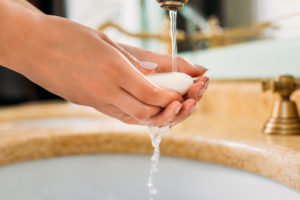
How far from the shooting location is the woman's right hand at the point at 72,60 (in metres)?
0.32

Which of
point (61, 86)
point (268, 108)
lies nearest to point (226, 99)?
point (268, 108)

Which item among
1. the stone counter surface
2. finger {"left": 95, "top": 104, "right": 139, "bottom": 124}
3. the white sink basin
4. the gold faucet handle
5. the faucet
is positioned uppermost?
the faucet

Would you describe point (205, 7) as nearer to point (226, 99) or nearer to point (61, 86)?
point (226, 99)

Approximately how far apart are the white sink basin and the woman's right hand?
0.22 meters

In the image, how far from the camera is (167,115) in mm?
355

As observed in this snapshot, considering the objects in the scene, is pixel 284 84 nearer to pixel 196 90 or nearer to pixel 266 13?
pixel 196 90

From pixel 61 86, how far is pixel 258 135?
1.09 ft

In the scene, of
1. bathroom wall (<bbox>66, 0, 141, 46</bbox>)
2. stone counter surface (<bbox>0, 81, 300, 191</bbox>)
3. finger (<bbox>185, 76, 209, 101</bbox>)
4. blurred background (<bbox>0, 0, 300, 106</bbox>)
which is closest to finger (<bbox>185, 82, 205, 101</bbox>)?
finger (<bbox>185, 76, 209, 101</bbox>)

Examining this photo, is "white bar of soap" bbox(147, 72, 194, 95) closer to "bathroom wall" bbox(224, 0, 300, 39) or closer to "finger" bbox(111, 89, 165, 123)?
"finger" bbox(111, 89, 165, 123)

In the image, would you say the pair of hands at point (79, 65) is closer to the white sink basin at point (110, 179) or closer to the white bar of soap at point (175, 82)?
the white bar of soap at point (175, 82)

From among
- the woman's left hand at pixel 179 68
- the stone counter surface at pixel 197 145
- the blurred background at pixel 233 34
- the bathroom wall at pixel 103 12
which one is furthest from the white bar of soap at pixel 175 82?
the bathroom wall at pixel 103 12

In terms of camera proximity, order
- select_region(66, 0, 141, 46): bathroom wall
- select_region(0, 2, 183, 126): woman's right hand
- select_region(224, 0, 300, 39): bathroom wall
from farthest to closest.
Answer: select_region(66, 0, 141, 46): bathroom wall, select_region(224, 0, 300, 39): bathroom wall, select_region(0, 2, 183, 126): woman's right hand

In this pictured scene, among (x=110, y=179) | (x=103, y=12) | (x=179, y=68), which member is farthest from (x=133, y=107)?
(x=103, y=12)

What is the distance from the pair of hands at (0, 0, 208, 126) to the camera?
32 centimetres
